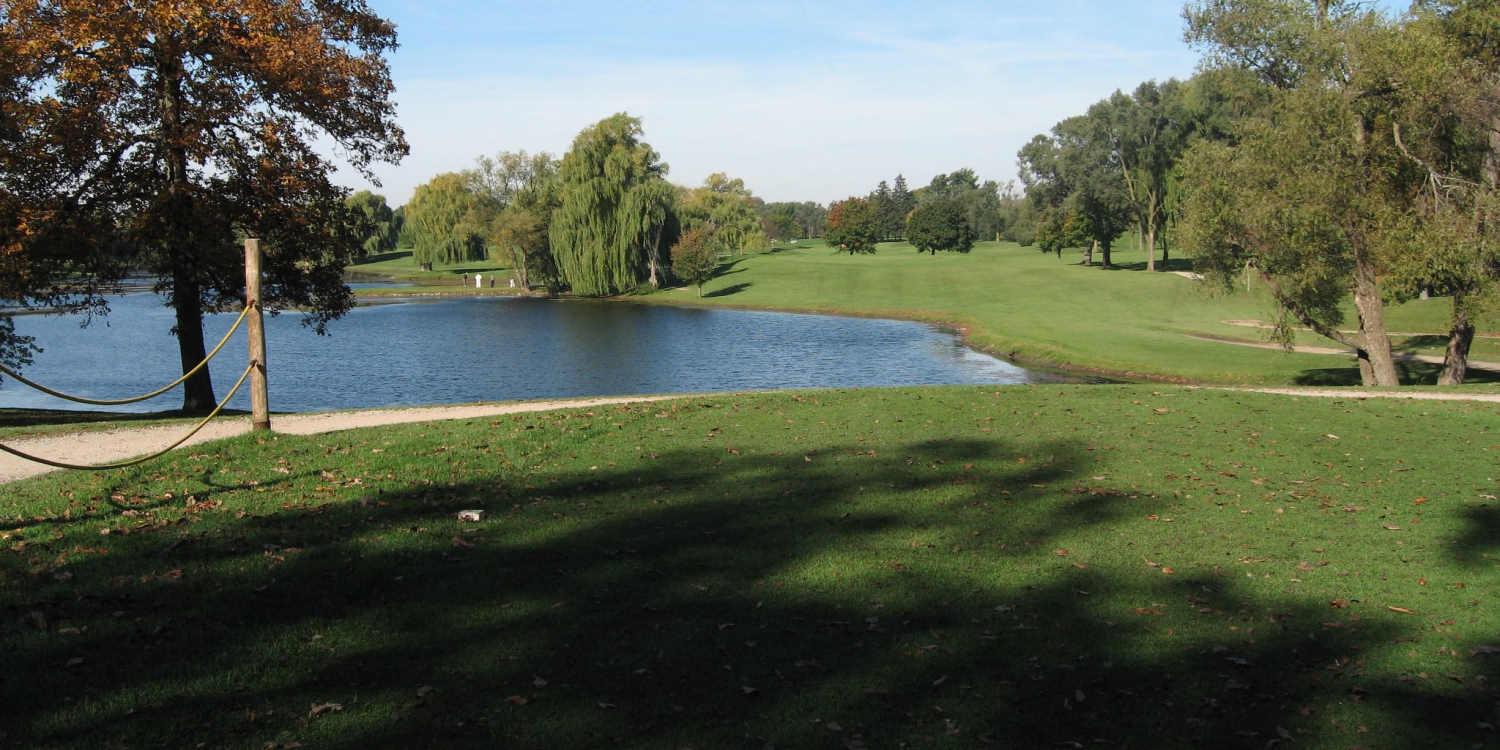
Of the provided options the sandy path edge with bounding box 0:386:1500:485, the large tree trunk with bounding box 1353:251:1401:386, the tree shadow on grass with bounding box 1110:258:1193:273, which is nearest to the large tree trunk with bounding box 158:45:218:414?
the sandy path edge with bounding box 0:386:1500:485

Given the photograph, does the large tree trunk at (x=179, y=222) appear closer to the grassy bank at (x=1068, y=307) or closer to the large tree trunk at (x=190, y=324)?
the large tree trunk at (x=190, y=324)

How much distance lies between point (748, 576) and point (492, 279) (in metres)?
96.6

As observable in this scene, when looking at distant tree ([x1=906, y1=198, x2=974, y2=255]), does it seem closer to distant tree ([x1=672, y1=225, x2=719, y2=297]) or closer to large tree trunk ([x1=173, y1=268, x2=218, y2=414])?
distant tree ([x1=672, y1=225, x2=719, y2=297])

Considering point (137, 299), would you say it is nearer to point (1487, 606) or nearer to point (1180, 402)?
point (1180, 402)

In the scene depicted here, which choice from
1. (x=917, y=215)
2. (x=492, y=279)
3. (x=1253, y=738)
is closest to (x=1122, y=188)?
(x=917, y=215)

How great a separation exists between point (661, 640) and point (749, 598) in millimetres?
972

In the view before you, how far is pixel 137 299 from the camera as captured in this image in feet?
266

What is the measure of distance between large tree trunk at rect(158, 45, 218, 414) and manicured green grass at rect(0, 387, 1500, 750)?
30.6ft

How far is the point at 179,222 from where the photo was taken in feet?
61.3

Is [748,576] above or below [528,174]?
below

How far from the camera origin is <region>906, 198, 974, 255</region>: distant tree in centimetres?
11188

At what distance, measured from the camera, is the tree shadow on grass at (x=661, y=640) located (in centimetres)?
517

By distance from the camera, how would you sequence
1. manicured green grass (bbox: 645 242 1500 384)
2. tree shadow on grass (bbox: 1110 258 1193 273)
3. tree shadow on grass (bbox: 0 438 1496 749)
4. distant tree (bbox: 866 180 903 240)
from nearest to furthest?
1. tree shadow on grass (bbox: 0 438 1496 749)
2. manicured green grass (bbox: 645 242 1500 384)
3. tree shadow on grass (bbox: 1110 258 1193 273)
4. distant tree (bbox: 866 180 903 240)

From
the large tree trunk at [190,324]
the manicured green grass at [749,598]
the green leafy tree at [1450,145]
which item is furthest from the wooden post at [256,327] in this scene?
the green leafy tree at [1450,145]
